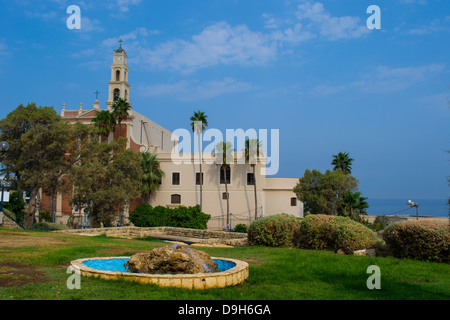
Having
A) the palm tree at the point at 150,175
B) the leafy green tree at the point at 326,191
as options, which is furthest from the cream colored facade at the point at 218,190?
the leafy green tree at the point at 326,191

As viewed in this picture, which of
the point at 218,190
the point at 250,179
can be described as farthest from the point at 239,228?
the point at 250,179

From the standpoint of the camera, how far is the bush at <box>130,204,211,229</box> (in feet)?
117

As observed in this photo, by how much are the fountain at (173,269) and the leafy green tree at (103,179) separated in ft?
66.4

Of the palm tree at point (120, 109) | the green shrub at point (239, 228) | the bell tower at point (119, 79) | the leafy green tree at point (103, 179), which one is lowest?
the green shrub at point (239, 228)

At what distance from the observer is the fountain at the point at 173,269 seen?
23.3 ft

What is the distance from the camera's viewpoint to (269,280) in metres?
8.25

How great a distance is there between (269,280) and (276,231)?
763cm

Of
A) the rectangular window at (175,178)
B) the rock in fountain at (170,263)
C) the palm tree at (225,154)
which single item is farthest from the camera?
the rectangular window at (175,178)

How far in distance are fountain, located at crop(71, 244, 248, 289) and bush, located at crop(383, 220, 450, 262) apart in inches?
250

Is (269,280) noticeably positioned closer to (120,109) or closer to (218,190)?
(218,190)

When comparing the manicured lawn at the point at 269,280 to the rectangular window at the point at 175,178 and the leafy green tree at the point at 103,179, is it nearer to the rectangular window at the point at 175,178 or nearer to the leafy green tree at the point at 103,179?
the leafy green tree at the point at 103,179

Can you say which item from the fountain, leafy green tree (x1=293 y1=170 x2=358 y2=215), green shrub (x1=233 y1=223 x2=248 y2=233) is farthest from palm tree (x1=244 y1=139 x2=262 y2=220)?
the fountain
